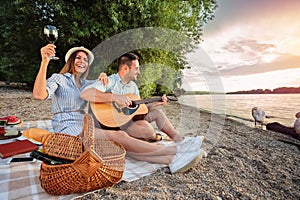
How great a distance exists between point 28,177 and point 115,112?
895 mm

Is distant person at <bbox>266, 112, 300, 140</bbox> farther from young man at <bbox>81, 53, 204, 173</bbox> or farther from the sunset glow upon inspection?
young man at <bbox>81, 53, 204, 173</bbox>

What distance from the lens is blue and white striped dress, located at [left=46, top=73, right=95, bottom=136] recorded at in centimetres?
201

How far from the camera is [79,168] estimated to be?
129 centimetres

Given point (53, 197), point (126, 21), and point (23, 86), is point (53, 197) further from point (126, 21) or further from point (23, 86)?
point (23, 86)

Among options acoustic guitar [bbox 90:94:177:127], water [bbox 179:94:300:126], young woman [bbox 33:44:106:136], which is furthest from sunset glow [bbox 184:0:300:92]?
Answer: young woman [bbox 33:44:106:136]

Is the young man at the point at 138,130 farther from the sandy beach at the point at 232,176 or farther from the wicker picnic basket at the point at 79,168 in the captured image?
the wicker picnic basket at the point at 79,168

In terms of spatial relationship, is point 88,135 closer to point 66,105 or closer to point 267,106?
point 66,105

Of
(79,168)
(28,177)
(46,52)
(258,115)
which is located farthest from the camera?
(258,115)

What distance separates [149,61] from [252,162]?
9.91ft

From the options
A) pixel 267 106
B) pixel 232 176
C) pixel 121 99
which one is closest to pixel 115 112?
pixel 121 99

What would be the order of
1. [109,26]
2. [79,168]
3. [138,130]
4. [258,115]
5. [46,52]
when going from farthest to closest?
[109,26] < [258,115] < [138,130] < [46,52] < [79,168]

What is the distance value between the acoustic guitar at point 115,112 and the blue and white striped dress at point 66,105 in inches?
6.5

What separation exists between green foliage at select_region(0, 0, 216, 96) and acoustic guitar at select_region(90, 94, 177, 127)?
5.14ft

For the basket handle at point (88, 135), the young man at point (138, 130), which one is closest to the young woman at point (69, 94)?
the young man at point (138, 130)
